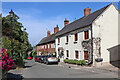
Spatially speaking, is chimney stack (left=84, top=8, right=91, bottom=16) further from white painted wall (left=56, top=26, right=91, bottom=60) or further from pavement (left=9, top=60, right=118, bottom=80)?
pavement (left=9, top=60, right=118, bottom=80)

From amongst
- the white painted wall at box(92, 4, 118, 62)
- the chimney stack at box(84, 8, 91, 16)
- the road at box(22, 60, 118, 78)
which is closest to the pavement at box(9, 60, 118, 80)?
the road at box(22, 60, 118, 78)

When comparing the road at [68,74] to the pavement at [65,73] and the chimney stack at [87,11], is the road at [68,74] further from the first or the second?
the chimney stack at [87,11]

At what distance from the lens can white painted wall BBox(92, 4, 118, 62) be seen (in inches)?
673

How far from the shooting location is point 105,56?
17.2 metres

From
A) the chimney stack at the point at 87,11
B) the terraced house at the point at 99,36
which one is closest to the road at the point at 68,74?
the terraced house at the point at 99,36

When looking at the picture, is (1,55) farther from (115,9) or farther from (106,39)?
(115,9)

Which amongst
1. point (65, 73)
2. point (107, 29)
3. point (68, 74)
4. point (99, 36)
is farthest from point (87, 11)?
point (68, 74)

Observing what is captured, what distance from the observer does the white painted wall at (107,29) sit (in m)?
17.1

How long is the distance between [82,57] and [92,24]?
5154 millimetres

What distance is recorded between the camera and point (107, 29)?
17.7 meters

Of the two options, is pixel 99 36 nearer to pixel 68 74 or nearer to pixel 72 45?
pixel 72 45

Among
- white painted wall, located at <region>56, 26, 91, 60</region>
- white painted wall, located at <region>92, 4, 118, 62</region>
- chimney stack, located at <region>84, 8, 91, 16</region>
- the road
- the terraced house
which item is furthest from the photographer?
chimney stack, located at <region>84, 8, 91, 16</region>

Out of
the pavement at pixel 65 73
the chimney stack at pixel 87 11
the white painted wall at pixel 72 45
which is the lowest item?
the pavement at pixel 65 73

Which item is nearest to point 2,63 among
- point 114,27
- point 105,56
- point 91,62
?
point 91,62
